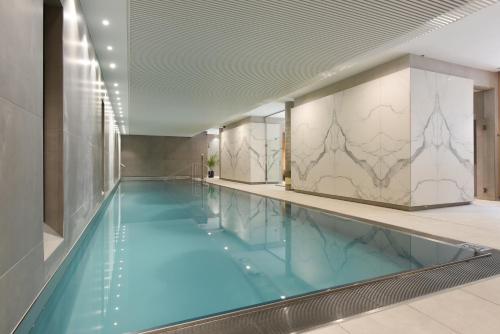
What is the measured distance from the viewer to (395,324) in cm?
174

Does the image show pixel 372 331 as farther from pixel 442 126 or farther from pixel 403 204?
pixel 442 126

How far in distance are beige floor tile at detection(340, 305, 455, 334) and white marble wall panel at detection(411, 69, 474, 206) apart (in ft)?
16.5

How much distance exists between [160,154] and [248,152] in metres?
10.4

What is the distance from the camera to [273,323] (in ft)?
5.81

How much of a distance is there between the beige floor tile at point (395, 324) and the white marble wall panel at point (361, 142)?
500cm

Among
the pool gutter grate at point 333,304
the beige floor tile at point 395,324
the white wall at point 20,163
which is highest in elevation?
the white wall at point 20,163

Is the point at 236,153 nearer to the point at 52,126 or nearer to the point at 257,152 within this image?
the point at 257,152

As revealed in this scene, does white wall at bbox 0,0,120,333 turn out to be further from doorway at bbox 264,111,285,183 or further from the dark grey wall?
the dark grey wall

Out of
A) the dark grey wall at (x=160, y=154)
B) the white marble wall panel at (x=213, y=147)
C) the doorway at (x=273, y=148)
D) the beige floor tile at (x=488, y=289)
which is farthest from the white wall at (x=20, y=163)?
the white marble wall panel at (x=213, y=147)

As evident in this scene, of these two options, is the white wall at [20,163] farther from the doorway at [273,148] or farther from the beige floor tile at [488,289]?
the doorway at [273,148]

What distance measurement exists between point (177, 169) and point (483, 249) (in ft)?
69.1

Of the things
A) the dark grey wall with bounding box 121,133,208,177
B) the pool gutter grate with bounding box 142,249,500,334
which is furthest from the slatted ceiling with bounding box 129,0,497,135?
the dark grey wall with bounding box 121,133,208,177

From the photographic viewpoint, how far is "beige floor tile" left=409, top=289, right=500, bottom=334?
5.67 ft

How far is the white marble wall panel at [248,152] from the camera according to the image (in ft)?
46.3
